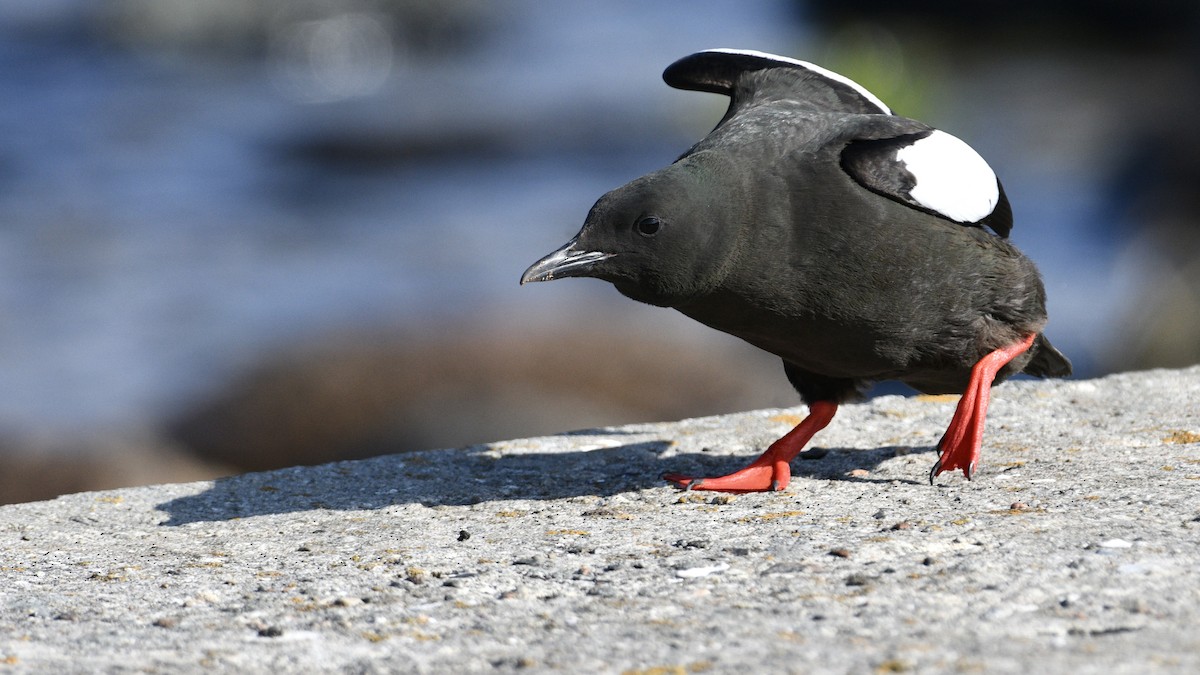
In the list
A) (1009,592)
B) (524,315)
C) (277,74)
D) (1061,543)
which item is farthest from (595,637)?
(277,74)

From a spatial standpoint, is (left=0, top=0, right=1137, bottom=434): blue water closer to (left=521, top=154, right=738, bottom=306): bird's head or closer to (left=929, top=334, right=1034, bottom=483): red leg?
(left=929, top=334, right=1034, bottom=483): red leg

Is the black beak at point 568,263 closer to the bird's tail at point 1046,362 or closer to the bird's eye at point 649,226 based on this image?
the bird's eye at point 649,226

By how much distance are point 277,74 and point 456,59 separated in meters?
5.64

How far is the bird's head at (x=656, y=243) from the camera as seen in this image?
232 inches

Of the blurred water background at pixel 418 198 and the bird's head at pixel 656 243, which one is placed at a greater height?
the blurred water background at pixel 418 198

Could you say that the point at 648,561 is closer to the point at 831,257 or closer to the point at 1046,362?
the point at 831,257

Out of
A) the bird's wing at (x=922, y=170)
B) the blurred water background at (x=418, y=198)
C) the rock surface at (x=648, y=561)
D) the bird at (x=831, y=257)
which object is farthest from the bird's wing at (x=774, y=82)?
the blurred water background at (x=418, y=198)

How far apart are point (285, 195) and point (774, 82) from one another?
20.9 metres

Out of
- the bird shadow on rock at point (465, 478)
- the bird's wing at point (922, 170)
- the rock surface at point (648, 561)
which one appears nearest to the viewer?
the rock surface at point (648, 561)

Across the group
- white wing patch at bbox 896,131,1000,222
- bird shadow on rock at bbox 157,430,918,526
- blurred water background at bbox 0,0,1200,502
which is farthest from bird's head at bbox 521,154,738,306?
blurred water background at bbox 0,0,1200,502

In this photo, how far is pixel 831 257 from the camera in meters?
6.01

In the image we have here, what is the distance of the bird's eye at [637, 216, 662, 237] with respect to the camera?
5.88m

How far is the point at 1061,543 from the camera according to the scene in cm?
469

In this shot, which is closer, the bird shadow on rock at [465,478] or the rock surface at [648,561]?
the rock surface at [648,561]
